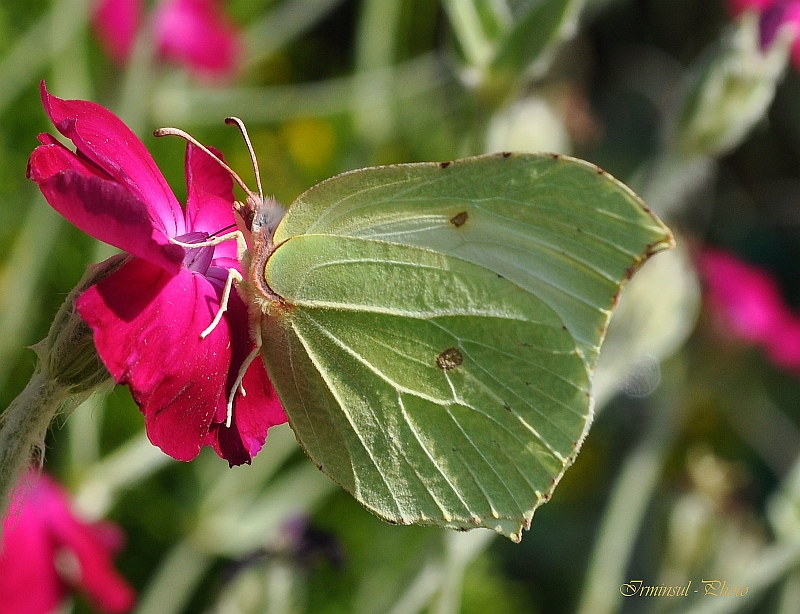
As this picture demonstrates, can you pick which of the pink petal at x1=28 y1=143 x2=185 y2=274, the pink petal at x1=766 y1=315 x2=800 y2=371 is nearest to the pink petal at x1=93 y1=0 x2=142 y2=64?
the pink petal at x1=28 y1=143 x2=185 y2=274

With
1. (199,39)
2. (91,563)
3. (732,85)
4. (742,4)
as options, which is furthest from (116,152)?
(199,39)

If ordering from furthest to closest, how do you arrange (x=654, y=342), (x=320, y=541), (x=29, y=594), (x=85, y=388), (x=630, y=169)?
(x=630, y=169) < (x=654, y=342) < (x=320, y=541) < (x=29, y=594) < (x=85, y=388)

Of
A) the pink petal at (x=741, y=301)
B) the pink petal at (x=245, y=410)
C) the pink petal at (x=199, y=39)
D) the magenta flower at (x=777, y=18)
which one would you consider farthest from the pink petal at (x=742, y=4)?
the pink petal at (x=245, y=410)

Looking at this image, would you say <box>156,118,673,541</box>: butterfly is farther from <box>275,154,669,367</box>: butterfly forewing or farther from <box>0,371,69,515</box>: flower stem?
<box>0,371,69,515</box>: flower stem

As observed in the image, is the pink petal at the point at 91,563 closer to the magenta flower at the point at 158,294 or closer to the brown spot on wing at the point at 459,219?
the magenta flower at the point at 158,294

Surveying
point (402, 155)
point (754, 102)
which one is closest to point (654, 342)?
point (754, 102)

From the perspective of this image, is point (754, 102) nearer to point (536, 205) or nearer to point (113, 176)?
point (536, 205)
